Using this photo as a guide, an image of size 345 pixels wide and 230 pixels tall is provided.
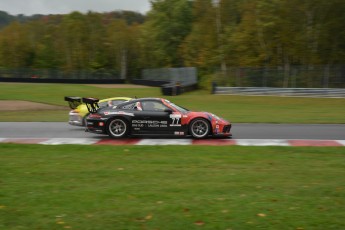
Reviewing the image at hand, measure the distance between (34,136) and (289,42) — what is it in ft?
104

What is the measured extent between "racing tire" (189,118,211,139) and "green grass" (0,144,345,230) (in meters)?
3.10

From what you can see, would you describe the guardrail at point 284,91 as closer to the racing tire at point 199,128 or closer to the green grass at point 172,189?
the racing tire at point 199,128

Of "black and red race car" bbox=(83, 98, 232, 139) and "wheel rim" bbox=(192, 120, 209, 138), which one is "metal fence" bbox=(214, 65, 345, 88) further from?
"wheel rim" bbox=(192, 120, 209, 138)

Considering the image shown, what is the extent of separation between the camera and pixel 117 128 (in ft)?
46.4

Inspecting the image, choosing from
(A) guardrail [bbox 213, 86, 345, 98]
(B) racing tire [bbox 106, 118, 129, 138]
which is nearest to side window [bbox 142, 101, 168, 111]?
(B) racing tire [bbox 106, 118, 129, 138]

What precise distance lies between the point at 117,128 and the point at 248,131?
177 inches

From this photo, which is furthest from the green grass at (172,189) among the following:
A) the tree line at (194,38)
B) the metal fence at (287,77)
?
the tree line at (194,38)

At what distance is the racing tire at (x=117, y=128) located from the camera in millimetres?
14039

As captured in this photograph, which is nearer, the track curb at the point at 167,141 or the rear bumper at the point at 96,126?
the track curb at the point at 167,141

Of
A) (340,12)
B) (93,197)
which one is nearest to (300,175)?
(93,197)

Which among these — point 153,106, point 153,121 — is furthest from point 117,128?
point 153,106

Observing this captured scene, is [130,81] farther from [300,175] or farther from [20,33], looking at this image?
[300,175]

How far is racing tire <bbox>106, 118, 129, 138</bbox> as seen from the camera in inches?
553

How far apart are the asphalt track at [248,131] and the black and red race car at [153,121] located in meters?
0.50
